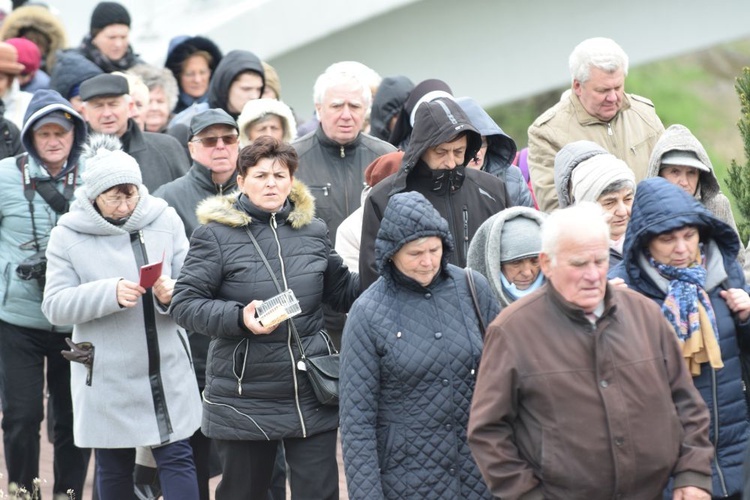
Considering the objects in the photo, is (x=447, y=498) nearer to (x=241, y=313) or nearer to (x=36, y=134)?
(x=241, y=313)

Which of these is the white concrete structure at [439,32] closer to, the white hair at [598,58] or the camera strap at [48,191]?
the white hair at [598,58]

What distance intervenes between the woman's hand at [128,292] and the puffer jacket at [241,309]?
40 cm

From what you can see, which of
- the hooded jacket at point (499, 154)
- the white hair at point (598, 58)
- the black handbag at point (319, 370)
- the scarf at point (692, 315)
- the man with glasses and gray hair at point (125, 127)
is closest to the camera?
the scarf at point (692, 315)

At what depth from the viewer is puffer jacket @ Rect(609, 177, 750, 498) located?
552cm

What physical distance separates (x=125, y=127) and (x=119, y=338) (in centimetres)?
204

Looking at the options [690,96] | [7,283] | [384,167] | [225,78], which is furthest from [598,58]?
[690,96]

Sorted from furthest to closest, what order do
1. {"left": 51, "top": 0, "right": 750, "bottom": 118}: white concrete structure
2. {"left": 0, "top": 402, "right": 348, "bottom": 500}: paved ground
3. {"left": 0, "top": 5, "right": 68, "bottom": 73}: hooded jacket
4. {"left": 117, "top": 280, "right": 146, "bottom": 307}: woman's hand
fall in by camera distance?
{"left": 51, "top": 0, "right": 750, "bottom": 118}: white concrete structure
{"left": 0, "top": 5, "right": 68, "bottom": 73}: hooded jacket
{"left": 0, "top": 402, "right": 348, "bottom": 500}: paved ground
{"left": 117, "top": 280, "right": 146, "bottom": 307}: woman's hand

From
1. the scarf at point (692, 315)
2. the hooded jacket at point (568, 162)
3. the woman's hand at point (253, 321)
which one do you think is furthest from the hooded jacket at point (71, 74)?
the scarf at point (692, 315)

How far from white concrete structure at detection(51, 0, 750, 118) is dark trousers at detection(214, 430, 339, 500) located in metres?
6.15

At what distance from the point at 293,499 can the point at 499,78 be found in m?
6.81

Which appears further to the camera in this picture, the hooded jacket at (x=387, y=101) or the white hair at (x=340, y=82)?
the hooded jacket at (x=387, y=101)

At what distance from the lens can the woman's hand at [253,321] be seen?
621 centimetres

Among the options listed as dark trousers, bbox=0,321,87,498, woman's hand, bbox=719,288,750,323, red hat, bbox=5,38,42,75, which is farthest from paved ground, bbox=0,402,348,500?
woman's hand, bbox=719,288,750,323

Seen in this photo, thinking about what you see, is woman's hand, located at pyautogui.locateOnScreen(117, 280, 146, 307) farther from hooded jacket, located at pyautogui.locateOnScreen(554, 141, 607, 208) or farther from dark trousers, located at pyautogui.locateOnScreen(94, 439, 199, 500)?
hooded jacket, located at pyautogui.locateOnScreen(554, 141, 607, 208)
